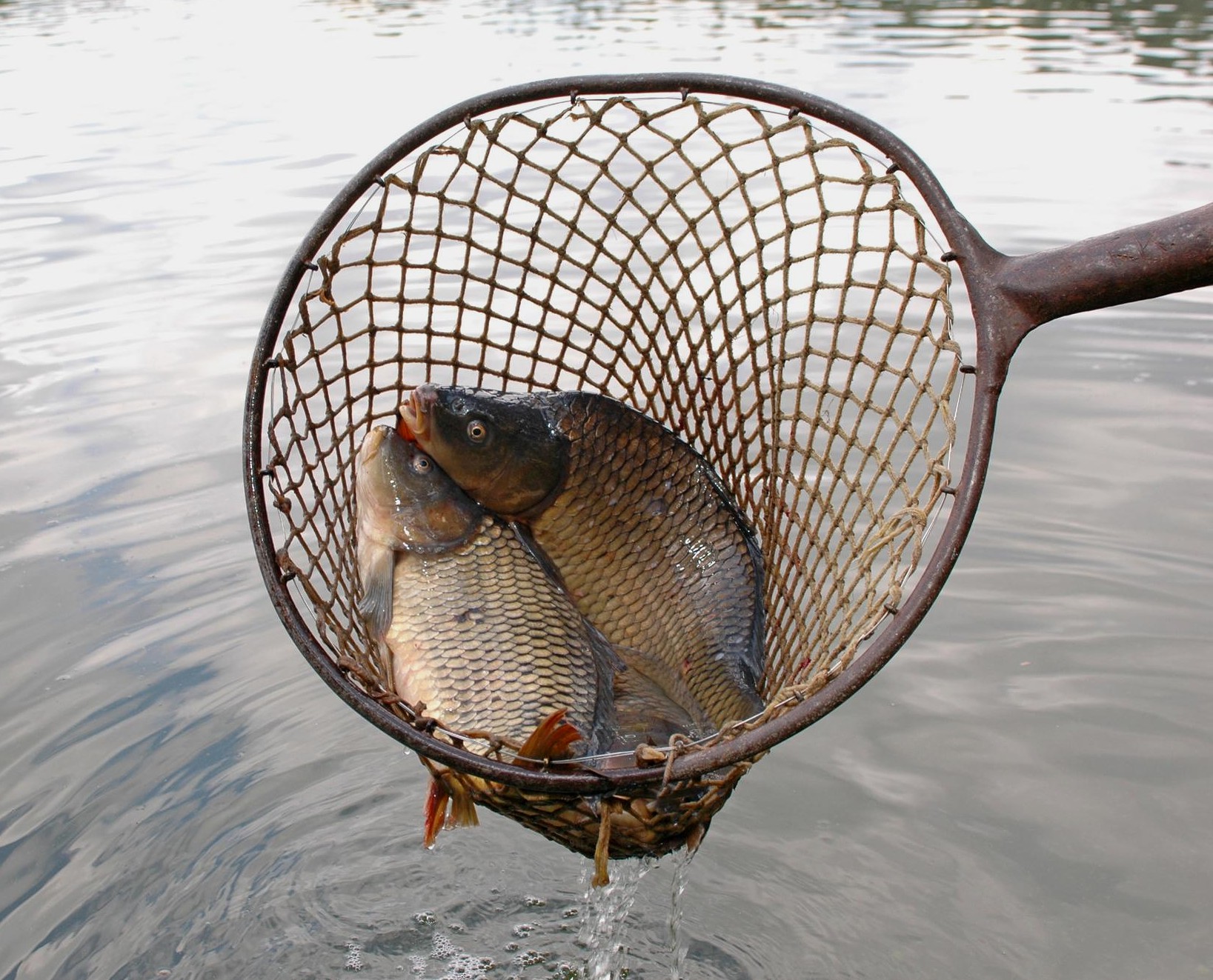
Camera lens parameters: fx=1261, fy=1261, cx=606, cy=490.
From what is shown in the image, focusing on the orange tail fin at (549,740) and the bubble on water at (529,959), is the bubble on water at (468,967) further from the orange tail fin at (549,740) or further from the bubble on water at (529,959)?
the orange tail fin at (549,740)

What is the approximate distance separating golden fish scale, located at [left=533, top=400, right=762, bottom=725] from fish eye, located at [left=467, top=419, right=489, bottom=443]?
0.18 metres

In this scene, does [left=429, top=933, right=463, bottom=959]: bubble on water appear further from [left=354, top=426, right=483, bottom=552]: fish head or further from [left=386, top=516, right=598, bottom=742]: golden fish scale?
[left=354, top=426, right=483, bottom=552]: fish head

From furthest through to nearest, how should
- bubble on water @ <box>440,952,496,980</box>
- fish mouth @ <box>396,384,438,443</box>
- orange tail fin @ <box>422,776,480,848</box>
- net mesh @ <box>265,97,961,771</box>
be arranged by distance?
bubble on water @ <box>440,952,496,980</box> < fish mouth @ <box>396,384,438,443</box> < net mesh @ <box>265,97,961,771</box> < orange tail fin @ <box>422,776,480,848</box>

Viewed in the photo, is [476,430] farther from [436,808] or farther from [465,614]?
[436,808]

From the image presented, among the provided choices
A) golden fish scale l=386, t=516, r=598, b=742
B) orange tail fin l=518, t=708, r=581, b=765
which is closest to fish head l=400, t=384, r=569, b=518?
golden fish scale l=386, t=516, r=598, b=742

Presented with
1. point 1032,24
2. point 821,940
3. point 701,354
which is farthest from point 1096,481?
point 1032,24

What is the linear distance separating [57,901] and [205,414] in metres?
2.38

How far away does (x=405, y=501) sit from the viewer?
2260mm

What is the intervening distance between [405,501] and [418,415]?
0.65 ft

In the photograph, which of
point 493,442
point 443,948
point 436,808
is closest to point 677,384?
point 493,442

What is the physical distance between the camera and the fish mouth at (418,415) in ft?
7.80

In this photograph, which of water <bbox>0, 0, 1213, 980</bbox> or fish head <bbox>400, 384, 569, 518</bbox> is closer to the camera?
fish head <bbox>400, 384, 569, 518</bbox>

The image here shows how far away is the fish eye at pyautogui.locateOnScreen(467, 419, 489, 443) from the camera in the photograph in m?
2.41

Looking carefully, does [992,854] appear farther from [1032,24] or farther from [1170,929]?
[1032,24]
